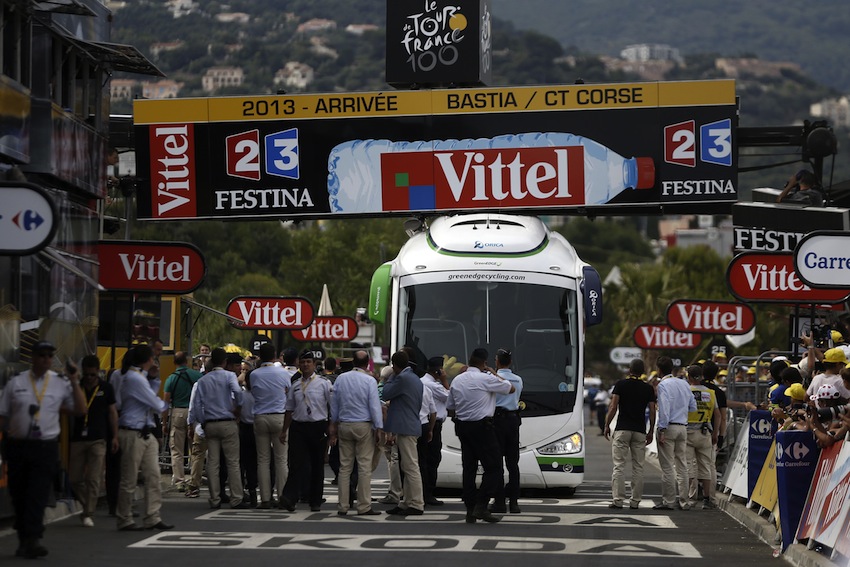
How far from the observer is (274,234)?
3976 inches

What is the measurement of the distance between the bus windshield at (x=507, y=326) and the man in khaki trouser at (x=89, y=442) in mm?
5576

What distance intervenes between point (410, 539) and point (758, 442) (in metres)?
5.43

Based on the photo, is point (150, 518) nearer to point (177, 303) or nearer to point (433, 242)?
point (433, 242)

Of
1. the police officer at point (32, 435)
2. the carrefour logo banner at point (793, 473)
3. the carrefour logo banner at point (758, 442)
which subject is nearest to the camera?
the police officer at point (32, 435)

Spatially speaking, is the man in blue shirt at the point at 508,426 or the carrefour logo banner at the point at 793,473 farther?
the man in blue shirt at the point at 508,426

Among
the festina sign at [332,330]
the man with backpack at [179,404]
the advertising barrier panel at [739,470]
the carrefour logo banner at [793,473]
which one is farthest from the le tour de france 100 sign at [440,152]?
the festina sign at [332,330]

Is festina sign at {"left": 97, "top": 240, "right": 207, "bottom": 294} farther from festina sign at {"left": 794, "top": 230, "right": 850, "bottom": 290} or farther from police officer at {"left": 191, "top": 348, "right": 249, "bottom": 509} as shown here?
festina sign at {"left": 794, "top": 230, "right": 850, "bottom": 290}

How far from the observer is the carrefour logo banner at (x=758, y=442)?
719 inches

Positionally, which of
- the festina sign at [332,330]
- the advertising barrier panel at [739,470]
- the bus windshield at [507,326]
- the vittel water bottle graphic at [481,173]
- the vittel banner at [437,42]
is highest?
the vittel banner at [437,42]

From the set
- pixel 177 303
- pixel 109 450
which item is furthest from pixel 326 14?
pixel 109 450

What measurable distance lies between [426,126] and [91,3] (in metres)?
6.15

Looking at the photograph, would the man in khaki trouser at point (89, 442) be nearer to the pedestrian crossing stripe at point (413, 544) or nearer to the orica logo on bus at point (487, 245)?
the pedestrian crossing stripe at point (413, 544)

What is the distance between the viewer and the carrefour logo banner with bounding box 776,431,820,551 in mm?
14430

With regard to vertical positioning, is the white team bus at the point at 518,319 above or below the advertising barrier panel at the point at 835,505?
above
